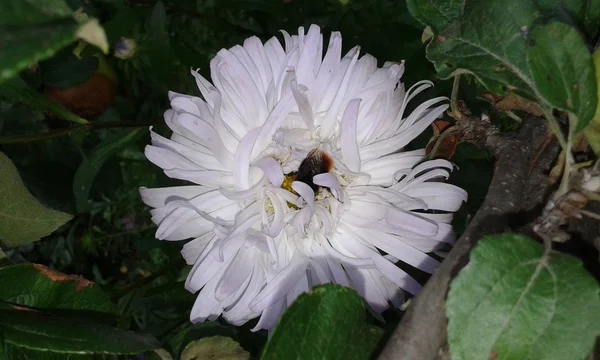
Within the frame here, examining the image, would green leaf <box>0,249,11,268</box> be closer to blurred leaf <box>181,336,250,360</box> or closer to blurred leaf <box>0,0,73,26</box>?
blurred leaf <box>181,336,250,360</box>

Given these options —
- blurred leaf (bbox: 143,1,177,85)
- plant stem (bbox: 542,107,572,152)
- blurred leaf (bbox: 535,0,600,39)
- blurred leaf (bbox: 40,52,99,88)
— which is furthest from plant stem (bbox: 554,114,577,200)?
blurred leaf (bbox: 40,52,99,88)

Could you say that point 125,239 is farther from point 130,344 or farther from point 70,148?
point 130,344

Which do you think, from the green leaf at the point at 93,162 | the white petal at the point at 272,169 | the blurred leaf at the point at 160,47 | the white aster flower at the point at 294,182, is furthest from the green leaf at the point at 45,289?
the blurred leaf at the point at 160,47

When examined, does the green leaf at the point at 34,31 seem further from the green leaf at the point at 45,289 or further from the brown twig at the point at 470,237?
the green leaf at the point at 45,289

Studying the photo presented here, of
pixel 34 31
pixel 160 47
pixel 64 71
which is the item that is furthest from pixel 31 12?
pixel 64 71

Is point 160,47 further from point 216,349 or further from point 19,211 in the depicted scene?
point 216,349
